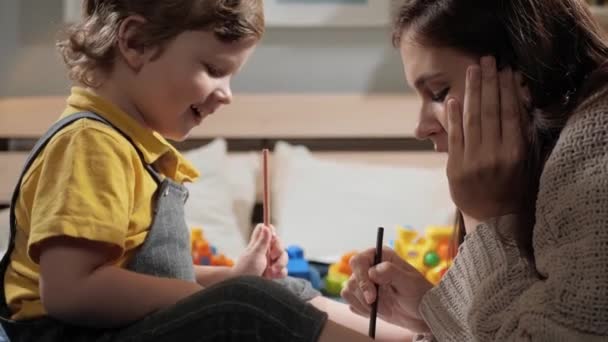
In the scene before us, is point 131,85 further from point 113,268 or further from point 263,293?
point 263,293

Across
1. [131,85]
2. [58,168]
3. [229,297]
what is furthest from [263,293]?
[131,85]

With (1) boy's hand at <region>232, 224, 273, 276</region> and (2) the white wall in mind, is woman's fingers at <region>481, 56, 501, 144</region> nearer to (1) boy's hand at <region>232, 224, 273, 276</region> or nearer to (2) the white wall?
(1) boy's hand at <region>232, 224, 273, 276</region>

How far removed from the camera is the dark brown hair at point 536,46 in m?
1.00

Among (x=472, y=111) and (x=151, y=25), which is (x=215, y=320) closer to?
(x=472, y=111)

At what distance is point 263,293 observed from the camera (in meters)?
0.93

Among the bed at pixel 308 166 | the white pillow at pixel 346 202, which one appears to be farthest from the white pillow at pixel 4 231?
the white pillow at pixel 346 202

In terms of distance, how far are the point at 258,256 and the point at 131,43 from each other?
399 millimetres

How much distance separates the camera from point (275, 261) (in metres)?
1.41

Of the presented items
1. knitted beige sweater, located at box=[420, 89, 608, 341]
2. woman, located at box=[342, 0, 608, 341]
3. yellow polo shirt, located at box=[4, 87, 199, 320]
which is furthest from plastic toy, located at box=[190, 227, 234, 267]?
knitted beige sweater, located at box=[420, 89, 608, 341]

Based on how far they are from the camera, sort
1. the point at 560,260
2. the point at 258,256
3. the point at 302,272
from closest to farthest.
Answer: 1. the point at 560,260
2. the point at 258,256
3. the point at 302,272

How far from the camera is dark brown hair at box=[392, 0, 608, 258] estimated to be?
1003 mm

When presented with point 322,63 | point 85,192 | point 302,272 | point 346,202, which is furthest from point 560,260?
point 322,63

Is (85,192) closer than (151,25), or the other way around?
(85,192)

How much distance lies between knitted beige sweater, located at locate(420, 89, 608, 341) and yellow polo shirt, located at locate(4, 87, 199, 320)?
1.42 ft
